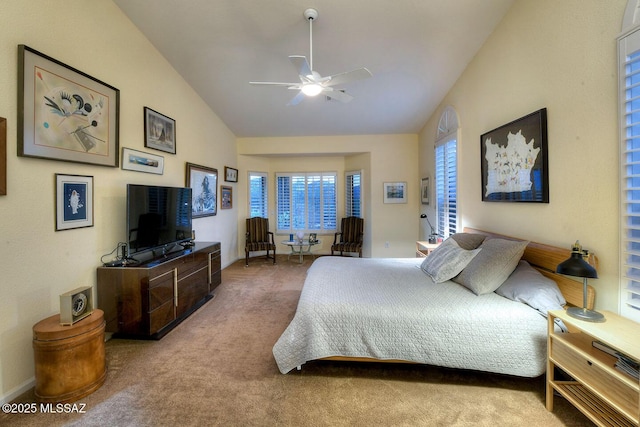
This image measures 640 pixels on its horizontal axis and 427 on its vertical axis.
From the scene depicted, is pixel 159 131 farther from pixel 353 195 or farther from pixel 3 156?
pixel 353 195

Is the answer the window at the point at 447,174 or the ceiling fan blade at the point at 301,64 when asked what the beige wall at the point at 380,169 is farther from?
the ceiling fan blade at the point at 301,64

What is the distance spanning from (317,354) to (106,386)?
5.19 ft

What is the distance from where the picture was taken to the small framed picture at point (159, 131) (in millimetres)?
3199

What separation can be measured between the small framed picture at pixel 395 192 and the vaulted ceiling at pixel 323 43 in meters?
1.54

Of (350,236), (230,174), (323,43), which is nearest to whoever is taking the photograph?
(323,43)

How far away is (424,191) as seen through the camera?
17.0ft

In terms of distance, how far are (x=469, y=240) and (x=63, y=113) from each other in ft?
13.4

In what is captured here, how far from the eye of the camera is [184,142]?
397 centimetres

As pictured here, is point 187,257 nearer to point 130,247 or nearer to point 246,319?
point 130,247

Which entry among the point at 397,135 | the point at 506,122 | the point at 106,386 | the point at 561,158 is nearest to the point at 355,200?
the point at 397,135

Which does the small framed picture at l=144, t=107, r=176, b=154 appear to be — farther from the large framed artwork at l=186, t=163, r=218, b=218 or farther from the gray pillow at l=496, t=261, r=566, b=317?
the gray pillow at l=496, t=261, r=566, b=317

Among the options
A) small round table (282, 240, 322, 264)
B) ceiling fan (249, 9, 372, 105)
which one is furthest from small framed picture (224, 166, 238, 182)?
ceiling fan (249, 9, 372, 105)

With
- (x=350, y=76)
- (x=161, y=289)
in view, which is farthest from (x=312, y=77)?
(x=161, y=289)

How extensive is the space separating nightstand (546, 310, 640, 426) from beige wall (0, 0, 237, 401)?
364 centimetres
